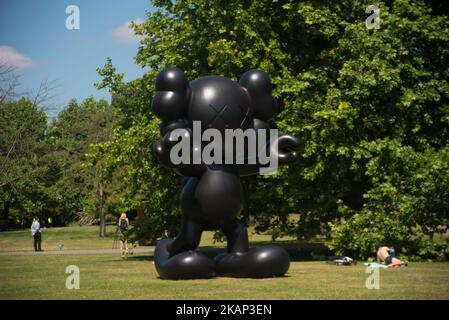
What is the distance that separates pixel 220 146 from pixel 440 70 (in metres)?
8.45

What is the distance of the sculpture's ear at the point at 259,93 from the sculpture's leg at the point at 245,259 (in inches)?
77.6

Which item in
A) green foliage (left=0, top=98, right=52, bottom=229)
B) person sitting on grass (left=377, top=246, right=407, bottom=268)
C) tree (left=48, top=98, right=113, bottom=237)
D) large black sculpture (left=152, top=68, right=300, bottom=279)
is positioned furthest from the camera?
tree (left=48, top=98, right=113, bottom=237)

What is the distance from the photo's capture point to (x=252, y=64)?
649 inches

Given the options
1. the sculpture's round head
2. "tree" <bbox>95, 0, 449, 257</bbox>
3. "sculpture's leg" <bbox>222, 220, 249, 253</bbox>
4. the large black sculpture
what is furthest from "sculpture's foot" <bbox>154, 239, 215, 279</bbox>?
"tree" <bbox>95, 0, 449, 257</bbox>

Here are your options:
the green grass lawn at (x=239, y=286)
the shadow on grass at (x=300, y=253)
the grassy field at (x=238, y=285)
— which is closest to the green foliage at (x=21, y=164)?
the shadow on grass at (x=300, y=253)

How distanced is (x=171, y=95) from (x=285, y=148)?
7.23 feet

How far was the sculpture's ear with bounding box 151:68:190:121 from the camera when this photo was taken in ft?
35.0

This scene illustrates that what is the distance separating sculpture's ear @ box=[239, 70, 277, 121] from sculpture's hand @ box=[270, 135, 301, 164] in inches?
21.9

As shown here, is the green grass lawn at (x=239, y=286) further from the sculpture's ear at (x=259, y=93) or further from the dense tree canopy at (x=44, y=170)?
the dense tree canopy at (x=44, y=170)

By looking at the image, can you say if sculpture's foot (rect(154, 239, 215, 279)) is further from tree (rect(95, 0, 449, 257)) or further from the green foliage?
the green foliage

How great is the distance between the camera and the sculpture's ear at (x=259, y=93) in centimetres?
1129

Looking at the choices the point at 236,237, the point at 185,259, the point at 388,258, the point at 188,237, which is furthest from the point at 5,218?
the point at 185,259

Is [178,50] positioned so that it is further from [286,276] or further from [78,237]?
[78,237]

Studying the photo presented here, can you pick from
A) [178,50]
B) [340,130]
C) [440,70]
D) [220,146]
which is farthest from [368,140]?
[220,146]
